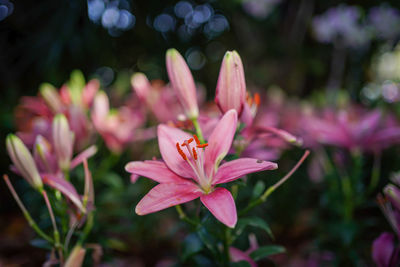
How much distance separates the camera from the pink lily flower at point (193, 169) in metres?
0.46

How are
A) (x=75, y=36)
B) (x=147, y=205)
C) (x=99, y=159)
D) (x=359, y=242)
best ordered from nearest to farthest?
(x=147, y=205)
(x=359, y=242)
(x=99, y=159)
(x=75, y=36)

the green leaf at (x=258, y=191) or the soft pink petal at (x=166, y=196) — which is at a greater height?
the soft pink petal at (x=166, y=196)

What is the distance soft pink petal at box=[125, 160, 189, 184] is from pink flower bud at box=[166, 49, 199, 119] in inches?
4.8

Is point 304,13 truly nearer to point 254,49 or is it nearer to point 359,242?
point 254,49

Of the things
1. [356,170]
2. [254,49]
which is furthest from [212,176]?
[254,49]

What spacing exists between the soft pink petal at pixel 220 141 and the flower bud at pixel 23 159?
34cm

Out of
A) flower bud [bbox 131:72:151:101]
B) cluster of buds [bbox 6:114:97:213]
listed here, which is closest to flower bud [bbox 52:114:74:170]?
cluster of buds [bbox 6:114:97:213]

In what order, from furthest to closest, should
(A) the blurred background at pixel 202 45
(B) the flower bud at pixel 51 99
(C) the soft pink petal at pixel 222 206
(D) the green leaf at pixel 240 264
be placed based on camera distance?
(A) the blurred background at pixel 202 45, (B) the flower bud at pixel 51 99, (D) the green leaf at pixel 240 264, (C) the soft pink petal at pixel 222 206

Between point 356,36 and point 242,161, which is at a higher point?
point 356,36

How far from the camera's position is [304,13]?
6.87 feet

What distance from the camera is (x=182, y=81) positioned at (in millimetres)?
574

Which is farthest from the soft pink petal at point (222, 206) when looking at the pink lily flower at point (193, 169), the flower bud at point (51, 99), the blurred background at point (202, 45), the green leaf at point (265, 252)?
the blurred background at point (202, 45)

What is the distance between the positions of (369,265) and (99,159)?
0.96 m

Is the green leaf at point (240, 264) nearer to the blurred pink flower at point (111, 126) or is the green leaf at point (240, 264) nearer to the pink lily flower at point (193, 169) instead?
the pink lily flower at point (193, 169)
